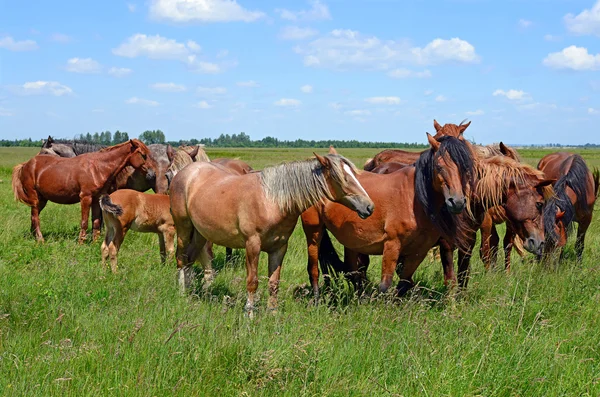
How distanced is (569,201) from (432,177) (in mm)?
3375

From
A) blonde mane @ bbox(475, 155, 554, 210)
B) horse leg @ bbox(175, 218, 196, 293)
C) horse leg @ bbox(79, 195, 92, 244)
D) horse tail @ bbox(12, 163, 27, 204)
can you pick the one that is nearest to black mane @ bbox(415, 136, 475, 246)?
blonde mane @ bbox(475, 155, 554, 210)

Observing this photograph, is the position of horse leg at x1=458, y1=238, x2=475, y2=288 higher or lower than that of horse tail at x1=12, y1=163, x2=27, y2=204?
lower

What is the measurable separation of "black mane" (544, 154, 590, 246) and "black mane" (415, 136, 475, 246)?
1978 millimetres

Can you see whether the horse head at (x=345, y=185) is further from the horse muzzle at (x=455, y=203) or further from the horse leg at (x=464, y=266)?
the horse leg at (x=464, y=266)

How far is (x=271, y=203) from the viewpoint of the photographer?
5531 millimetres

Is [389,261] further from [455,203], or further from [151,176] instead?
[151,176]

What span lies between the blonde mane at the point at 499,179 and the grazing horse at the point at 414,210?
0.34 metres

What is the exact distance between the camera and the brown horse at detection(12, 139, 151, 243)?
1047 centimetres

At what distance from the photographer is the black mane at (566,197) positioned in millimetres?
7172

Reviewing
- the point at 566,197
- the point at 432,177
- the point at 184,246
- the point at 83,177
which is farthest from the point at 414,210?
the point at 83,177

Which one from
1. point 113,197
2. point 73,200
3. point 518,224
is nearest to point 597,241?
point 518,224

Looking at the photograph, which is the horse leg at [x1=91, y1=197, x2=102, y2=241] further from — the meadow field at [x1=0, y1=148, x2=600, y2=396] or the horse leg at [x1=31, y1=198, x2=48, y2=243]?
the meadow field at [x1=0, y1=148, x2=600, y2=396]

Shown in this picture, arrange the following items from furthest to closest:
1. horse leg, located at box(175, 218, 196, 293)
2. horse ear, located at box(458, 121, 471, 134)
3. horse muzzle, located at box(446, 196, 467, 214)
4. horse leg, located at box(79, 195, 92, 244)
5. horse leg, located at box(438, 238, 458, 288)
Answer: horse leg, located at box(79, 195, 92, 244)
horse ear, located at box(458, 121, 471, 134)
horse leg, located at box(175, 218, 196, 293)
horse leg, located at box(438, 238, 458, 288)
horse muzzle, located at box(446, 196, 467, 214)

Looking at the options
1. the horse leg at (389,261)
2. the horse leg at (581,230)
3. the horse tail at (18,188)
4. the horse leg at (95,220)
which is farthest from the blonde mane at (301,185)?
the horse tail at (18,188)
